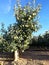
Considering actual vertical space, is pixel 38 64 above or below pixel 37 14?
below

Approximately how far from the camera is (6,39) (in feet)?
58.6

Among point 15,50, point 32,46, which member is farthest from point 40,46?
point 15,50

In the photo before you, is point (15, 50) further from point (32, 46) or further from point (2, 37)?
point (32, 46)

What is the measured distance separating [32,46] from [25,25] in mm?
12616

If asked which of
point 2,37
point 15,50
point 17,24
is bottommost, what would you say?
point 15,50

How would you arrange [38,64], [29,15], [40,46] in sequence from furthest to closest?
[40,46]
[29,15]
[38,64]

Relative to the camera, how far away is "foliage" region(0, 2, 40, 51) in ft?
57.1

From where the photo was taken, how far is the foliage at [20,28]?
1739 cm

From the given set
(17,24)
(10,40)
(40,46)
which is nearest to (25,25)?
(17,24)

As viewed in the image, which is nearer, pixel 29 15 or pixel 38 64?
pixel 38 64

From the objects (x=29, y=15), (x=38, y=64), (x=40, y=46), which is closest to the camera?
(x=38, y=64)

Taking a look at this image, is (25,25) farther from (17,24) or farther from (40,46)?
(40,46)

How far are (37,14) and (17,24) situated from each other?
6.94ft

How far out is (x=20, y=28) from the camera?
17.7m
